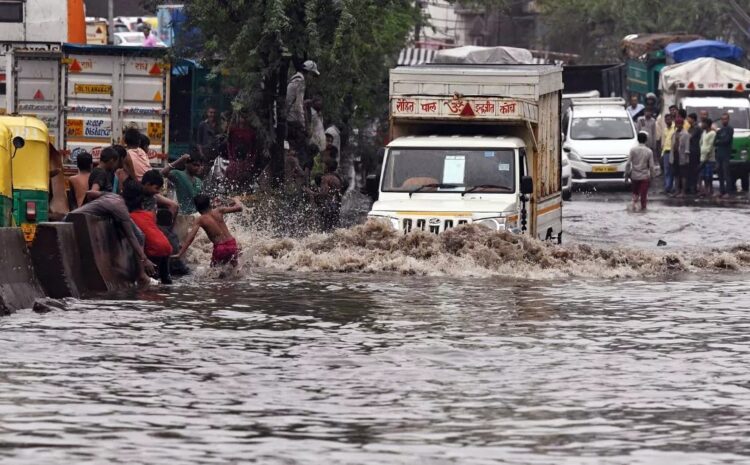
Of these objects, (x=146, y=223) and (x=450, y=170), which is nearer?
(x=146, y=223)

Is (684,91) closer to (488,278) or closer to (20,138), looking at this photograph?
(488,278)

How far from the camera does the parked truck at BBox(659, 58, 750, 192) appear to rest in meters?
43.9

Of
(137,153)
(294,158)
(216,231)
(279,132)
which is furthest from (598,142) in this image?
(216,231)

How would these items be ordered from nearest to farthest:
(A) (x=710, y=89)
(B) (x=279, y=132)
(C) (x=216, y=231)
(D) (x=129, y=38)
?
(C) (x=216, y=231) < (B) (x=279, y=132) < (A) (x=710, y=89) < (D) (x=129, y=38)

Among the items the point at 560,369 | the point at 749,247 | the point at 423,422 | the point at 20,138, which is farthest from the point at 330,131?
the point at 423,422

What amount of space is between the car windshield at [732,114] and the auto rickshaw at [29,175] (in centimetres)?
2707

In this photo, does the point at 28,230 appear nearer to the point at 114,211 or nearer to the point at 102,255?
the point at 102,255

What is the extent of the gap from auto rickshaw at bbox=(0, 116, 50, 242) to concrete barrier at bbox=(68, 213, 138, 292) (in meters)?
0.66

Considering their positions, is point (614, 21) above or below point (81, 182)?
above

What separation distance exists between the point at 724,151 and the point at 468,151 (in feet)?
63.2

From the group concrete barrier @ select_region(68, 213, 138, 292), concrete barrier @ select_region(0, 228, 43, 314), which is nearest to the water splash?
concrete barrier @ select_region(68, 213, 138, 292)

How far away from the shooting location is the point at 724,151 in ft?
131

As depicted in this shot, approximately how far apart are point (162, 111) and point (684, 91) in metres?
20.8

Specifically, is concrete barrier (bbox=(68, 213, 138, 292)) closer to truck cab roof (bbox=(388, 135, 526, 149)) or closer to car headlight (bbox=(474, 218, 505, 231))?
car headlight (bbox=(474, 218, 505, 231))
